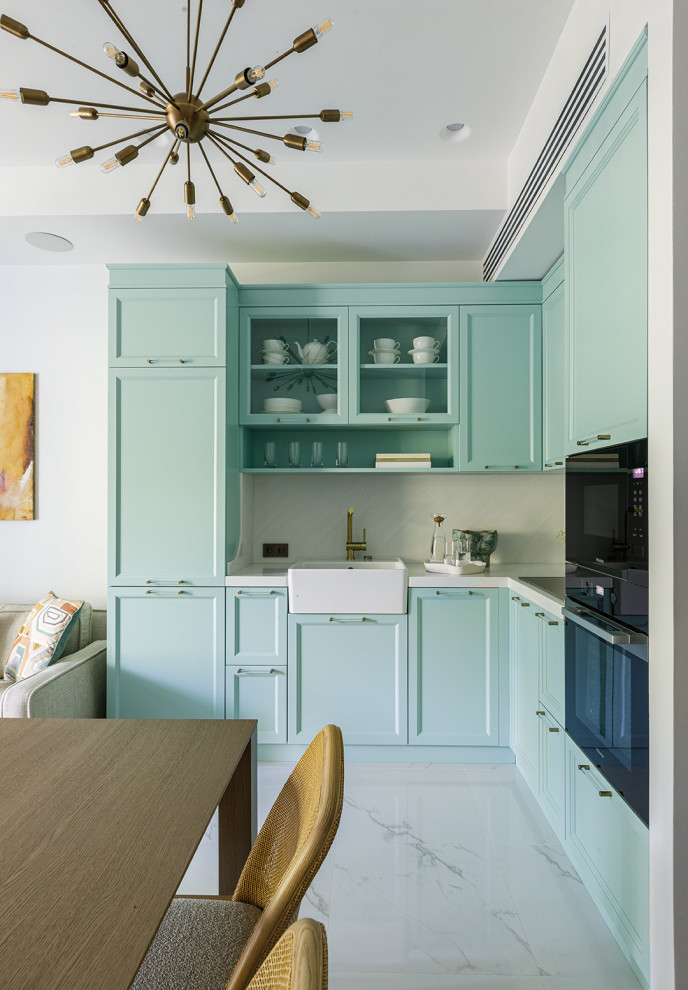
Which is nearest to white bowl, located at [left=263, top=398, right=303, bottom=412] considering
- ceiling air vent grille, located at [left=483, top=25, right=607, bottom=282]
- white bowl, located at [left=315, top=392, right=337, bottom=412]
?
white bowl, located at [left=315, top=392, right=337, bottom=412]

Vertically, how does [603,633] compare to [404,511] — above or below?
below

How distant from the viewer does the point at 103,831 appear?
97 cm

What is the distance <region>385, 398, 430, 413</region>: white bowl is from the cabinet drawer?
2.84ft

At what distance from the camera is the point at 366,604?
294cm

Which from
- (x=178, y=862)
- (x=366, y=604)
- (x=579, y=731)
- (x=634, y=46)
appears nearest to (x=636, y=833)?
(x=579, y=731)

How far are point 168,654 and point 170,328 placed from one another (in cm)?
153

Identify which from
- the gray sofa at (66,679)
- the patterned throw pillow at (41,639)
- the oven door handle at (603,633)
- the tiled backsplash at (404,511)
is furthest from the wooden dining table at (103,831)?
the tiled backsplash at (404,511)

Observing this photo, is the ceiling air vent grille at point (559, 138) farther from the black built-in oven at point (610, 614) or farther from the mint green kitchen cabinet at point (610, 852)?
the mint green kitchen cabinet at point (610, 852)

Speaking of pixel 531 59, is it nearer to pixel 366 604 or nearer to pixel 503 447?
pixel 503 447

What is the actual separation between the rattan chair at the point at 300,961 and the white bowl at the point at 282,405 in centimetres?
271

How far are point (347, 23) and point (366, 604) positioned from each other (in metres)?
2.23

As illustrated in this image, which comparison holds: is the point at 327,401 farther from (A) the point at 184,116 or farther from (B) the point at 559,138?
(A) the point at 184,116

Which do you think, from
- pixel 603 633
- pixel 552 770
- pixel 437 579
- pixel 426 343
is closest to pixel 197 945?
pixel 603 633

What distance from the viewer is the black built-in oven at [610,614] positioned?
1.49 m
